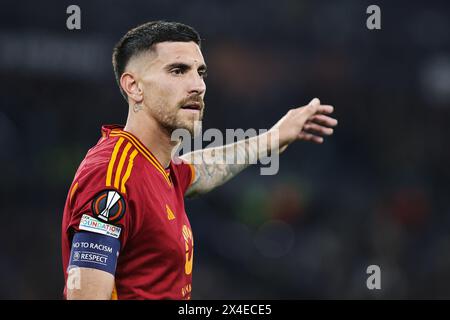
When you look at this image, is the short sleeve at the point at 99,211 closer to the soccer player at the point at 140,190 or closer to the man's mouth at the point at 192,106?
the soccer player at the point at 140,190

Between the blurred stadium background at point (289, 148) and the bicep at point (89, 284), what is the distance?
7337 mm

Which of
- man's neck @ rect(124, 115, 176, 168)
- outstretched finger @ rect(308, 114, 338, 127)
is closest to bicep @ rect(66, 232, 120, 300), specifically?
man's neck @ rect(124, 115, 176, 168)

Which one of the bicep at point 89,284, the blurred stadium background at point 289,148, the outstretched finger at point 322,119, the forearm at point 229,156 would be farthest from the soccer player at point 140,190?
the blurred stadium background at point 289,148

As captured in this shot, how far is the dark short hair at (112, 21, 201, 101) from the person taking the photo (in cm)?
403

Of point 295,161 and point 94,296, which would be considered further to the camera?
point 295,161

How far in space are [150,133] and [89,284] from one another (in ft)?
3.34

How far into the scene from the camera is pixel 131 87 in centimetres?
403

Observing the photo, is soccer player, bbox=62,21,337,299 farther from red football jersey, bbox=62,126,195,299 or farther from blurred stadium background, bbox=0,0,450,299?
blurred stadium background, bbox=0,0,450,299
